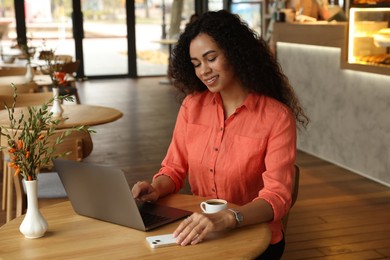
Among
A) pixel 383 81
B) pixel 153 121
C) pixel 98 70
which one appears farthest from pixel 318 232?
pixel 98 70

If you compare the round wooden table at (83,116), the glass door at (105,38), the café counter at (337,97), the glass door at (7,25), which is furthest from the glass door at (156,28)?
the round wooden table at (83,116)

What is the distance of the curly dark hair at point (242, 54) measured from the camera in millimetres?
2266

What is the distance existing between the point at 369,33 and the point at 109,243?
13.3ft

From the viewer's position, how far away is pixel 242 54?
2271mm

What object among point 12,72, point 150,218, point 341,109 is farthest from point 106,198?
point 12,72

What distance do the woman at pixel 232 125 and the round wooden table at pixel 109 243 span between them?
→ 29 centimetres

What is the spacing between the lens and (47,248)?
175 cm

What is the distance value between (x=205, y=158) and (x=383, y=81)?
314 cm

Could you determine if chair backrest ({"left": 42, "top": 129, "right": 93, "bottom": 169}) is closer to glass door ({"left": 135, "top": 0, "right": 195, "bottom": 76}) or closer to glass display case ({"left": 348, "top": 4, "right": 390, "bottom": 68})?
glass display case ({"left": 348, "top": 4, "right": 390, "bottom": 68})

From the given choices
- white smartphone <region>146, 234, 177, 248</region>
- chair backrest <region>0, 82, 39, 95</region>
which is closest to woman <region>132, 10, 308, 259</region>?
white smartphone <region>146, 234, 177, 248</region>

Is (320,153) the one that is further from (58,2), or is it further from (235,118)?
(58,2)

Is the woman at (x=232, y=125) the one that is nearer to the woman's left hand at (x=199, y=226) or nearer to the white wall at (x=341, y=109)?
the woman's left hand at (x=199, y=226)

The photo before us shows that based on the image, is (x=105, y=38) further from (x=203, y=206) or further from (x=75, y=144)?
(x=203, y=206)

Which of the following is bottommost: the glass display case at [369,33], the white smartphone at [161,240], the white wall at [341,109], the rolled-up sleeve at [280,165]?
the white wall at [341,109]
